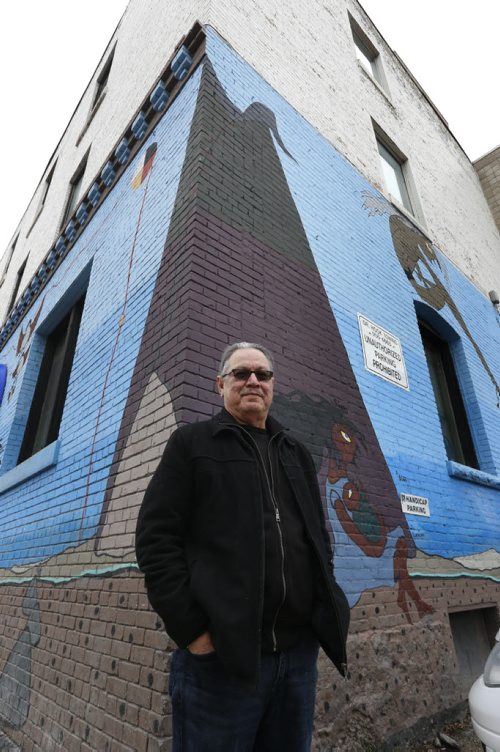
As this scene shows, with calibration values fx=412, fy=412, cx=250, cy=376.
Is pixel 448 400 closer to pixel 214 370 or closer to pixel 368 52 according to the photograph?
pixel 214 370

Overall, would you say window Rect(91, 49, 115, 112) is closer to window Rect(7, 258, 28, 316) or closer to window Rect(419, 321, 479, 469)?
window Rect(7, 258, 28, 316)

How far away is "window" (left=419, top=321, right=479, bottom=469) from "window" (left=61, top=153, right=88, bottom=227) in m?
7.20

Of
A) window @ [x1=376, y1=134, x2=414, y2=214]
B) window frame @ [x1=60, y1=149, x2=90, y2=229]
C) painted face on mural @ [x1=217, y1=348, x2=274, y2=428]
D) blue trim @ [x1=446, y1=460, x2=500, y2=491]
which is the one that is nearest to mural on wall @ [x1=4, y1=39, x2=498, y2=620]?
painted face on mural @ [x1=217, y1=348, x2=274, y2=428]

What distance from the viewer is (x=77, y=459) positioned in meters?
3.88

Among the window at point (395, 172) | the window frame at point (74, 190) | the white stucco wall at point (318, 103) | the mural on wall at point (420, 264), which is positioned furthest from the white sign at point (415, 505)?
the window frame at point (74, 190)

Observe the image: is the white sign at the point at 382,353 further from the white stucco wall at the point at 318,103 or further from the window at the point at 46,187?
the window at the point at 46,187

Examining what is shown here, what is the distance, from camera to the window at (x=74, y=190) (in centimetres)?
847

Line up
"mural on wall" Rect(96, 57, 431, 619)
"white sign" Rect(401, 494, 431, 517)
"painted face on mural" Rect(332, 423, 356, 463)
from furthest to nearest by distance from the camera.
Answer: "white sign" Rect(401, 494, 431, 517)
"painted face on mural" Rect(332, 423, 356, 463)
"mural on wall" Rect(96, 57, 431, 619)

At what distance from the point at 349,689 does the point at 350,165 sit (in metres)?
6.18

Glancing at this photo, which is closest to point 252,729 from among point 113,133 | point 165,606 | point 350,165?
point 165,606

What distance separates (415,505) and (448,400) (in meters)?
2.75

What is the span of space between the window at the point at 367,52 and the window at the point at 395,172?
1981 mm

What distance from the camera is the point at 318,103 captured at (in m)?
5.90

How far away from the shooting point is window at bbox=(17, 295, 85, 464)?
575cm
